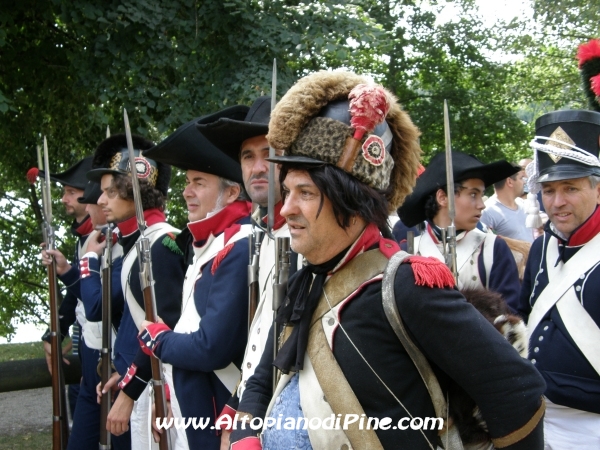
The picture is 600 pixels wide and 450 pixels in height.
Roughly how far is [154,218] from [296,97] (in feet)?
8.50

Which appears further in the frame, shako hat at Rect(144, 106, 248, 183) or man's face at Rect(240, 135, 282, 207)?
shako hat at Rect(144, 106, 248, 183)

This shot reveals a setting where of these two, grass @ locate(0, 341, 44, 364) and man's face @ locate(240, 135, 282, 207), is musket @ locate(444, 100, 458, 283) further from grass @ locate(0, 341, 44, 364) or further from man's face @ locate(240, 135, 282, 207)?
grass @ locate(0, 341, 44, 364)

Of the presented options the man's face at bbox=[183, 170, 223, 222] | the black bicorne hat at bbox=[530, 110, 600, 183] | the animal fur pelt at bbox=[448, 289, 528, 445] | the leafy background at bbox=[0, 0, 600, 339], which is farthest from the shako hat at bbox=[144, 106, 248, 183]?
the leafy background at bbox=[0, 0, 600, 339]

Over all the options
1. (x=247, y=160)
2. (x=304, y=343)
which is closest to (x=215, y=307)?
(x=247, y=160)

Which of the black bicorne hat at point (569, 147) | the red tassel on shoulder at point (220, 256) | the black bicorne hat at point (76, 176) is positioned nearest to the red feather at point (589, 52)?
the black bicorne hat at point (569, 147)

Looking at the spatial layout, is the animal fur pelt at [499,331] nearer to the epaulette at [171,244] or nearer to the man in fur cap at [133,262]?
the man in fur cap at [133,262]

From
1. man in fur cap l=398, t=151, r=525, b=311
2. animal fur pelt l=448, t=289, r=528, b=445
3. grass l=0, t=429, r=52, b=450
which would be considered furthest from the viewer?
grass l=0, t=429, r=52, b=450

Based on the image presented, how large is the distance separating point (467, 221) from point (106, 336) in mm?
2458

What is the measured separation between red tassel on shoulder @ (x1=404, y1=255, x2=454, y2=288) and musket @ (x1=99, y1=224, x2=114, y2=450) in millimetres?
3177

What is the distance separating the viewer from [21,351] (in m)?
12.0

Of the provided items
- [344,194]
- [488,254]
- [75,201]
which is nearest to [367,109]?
[344,194]

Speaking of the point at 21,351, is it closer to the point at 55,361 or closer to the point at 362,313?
the point at 55,361

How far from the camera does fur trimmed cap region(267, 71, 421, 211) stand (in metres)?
2.29

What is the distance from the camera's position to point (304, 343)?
234 cm
